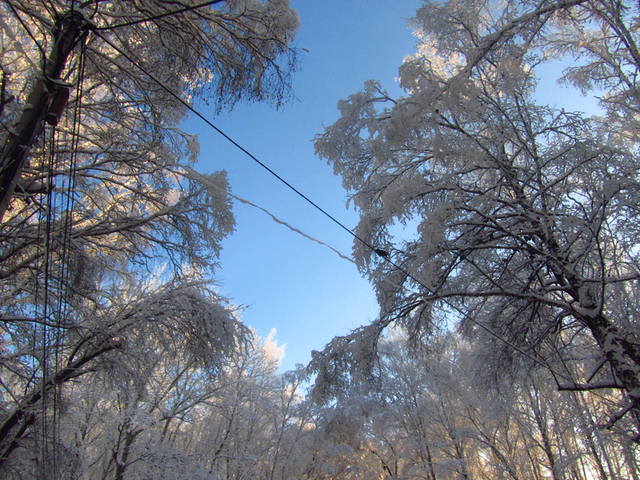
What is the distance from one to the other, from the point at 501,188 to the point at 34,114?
5.35 meters

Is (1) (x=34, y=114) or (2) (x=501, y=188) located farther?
(2) (x=501, y=188)

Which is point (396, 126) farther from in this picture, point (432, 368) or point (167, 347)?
point (432, 368)

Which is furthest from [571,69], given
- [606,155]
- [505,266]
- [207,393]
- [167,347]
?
[207,393]

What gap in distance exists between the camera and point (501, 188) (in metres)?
5.17

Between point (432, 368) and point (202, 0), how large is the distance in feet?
36.8

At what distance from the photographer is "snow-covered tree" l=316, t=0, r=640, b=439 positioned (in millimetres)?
3812

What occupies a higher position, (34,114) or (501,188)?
(501,188)

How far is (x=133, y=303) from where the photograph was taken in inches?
177

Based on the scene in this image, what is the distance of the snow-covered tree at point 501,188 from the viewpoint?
3.81 m

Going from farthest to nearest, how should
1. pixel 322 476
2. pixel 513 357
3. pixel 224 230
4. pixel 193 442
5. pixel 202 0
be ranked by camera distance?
pixel 193 442, pixel 322 476, pixel 513 357, pixel 224 230, pixel 202 0

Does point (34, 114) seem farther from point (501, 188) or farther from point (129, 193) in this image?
point (501, 188)

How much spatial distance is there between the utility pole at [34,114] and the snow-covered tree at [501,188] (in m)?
2.89

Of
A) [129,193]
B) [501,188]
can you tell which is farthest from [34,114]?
[501,188]

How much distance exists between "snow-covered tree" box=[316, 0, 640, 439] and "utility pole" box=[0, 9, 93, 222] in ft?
9.49
